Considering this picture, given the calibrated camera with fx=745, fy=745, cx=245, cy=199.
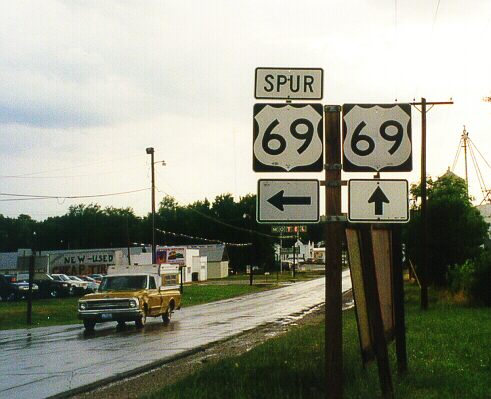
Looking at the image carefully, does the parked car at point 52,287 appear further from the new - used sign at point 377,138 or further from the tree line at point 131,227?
the tree line at point 131,227

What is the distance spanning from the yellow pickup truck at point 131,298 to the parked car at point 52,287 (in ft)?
81.1

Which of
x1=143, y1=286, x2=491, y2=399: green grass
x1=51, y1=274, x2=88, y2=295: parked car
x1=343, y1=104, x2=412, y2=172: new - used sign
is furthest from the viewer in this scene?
x1=51, y1=274, x2=88, y2=295: parked car

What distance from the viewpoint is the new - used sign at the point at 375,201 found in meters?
7.08

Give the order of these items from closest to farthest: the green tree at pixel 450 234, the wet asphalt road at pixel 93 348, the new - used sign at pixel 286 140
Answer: the new - used sign at pixel 286 140, the wet asphalt road at pixel 93 348, the green tree at pixel 450 234

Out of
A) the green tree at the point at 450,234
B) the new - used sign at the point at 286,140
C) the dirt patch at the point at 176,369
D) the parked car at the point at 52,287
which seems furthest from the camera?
the parked car at the point at 52,287

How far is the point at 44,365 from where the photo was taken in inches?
573

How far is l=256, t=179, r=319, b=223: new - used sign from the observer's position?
22.6ft

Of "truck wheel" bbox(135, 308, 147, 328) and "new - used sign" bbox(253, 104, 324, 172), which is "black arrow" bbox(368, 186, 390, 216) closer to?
"new - used sign" bbox(253, 104, 324, 172)

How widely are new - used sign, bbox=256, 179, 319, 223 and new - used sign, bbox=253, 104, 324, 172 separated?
0.15 m

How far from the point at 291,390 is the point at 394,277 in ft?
9.41

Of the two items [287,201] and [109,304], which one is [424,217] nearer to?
[109,304]

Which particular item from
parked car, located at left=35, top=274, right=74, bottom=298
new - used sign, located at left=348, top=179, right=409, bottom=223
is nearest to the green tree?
parked car, located at left=35, top=274, right=74, bottom=298

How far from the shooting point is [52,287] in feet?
167

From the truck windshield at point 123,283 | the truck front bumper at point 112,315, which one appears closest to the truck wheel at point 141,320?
the truck front bumper at point 112,315
